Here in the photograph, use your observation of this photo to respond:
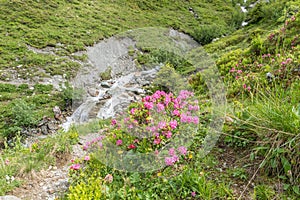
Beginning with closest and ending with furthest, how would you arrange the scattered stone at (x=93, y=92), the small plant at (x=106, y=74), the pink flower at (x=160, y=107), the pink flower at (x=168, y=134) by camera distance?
the pink flower at (x=168, y=134), the pink flower at (x=160, y=107), the small plant at (x=106, y=74), the scattered stone at (x=93, y=92)

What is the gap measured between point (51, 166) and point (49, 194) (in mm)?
842

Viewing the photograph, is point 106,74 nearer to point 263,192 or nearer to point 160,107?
point 160,107

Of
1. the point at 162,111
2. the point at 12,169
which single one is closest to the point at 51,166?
the point at 12,169

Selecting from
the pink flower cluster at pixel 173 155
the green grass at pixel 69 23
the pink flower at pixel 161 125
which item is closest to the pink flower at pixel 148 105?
the pink flower at pixel 161 125

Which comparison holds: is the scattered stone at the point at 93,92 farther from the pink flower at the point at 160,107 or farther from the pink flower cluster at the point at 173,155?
the pink flower cluster at the point at 173,155

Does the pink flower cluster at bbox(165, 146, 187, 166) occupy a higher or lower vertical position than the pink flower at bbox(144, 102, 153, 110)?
lower

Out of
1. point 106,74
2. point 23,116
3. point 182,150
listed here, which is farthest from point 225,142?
point 23,116

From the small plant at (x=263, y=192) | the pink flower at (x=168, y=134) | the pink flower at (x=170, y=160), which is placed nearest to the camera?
the small plant at (x=263, y=192)

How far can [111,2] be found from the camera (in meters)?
29.4

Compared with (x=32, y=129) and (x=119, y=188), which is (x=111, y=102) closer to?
(x=119, y=188)

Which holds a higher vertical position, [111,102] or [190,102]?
[190,102]

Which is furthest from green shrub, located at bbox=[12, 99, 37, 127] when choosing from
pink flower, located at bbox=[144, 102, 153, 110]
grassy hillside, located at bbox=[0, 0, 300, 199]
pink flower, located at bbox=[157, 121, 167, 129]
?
pink flower, located at bbox=[157, 121, 167, 129]

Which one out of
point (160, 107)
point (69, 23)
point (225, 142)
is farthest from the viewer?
point (69, 23)

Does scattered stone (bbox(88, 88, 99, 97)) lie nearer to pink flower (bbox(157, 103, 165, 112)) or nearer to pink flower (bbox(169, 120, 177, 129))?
pink flower (bbox(157, 103, 165, 112))
